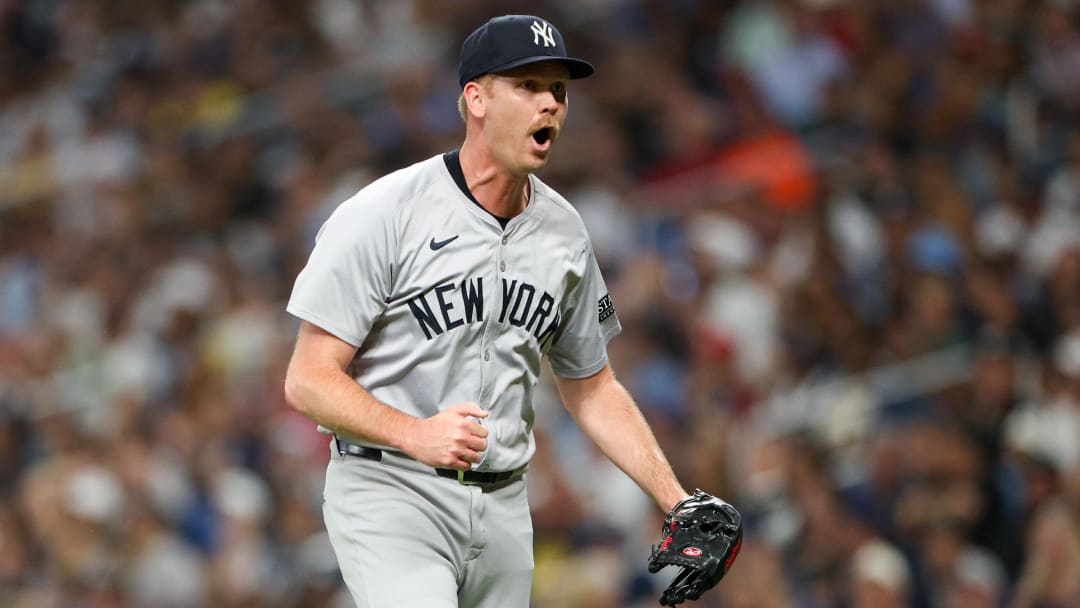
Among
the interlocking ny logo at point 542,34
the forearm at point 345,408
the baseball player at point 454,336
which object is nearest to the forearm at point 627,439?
the baseball player at point 454,336

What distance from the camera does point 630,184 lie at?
10.1 meters

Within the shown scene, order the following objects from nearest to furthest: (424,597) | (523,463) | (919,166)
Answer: (424,597) < (523,463) < (919,166)

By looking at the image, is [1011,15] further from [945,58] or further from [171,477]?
[171,477]

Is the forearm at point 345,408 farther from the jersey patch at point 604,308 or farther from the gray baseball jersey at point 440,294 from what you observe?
the jersey patch at point 604,308

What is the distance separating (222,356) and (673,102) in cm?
358

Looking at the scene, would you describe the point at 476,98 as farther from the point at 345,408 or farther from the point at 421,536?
the point at 421,536

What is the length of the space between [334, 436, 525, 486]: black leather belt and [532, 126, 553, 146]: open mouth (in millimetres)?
921

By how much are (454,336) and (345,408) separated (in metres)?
0.42

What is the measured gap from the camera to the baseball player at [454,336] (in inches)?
168

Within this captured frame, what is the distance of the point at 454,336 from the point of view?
Answer: 14.5 feet

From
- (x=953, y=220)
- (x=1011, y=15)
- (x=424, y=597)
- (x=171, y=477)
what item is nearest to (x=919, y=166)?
(x=953, y=220)

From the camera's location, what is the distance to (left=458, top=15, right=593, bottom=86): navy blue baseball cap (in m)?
4.25

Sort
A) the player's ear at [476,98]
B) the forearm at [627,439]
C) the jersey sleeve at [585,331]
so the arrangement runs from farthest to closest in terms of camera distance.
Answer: the jersey sleeve at [585,331], the forearm at [627,439], the player's ear at [476,98]

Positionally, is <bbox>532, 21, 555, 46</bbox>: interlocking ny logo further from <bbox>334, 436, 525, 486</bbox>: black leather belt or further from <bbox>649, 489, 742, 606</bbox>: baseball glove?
<bbox>649, 489, 742, 606</bbox>: baseball glove
